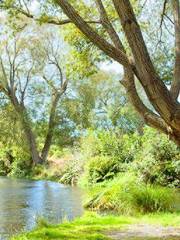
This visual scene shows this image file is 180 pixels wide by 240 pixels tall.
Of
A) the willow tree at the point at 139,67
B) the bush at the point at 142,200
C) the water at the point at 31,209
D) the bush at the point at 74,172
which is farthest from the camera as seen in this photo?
the bush at the point at 74,172

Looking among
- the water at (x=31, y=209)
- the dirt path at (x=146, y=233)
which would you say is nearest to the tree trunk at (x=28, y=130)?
the water at (x=31, y=209)

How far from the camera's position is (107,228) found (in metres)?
10.9

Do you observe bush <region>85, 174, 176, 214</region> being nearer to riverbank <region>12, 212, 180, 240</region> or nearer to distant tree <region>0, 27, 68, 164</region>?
riverbank <region>12, 212, 180, 240</region>

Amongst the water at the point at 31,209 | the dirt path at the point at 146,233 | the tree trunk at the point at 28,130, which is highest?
the tree trunk at the point at 28,130

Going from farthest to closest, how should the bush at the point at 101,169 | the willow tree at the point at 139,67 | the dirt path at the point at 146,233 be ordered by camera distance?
the bush at the point at 101,169
the dirt path at the point at 146,233
the willow tree at the point at 139,67

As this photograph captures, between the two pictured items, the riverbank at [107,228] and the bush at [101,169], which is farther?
the bush at [101,169]

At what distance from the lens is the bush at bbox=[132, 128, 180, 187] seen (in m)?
18.3

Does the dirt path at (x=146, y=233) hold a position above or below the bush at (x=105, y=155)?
below

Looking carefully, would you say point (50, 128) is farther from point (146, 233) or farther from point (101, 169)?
point (146, 233)

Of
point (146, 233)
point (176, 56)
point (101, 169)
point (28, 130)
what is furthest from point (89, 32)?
point (28, 130)

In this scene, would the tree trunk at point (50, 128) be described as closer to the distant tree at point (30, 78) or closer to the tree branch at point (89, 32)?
the distant tree at point (30, 78)

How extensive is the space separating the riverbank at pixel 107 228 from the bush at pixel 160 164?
5.16 meters

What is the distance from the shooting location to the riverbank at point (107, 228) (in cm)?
964

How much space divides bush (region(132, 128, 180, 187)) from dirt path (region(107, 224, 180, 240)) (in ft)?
23.5
